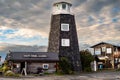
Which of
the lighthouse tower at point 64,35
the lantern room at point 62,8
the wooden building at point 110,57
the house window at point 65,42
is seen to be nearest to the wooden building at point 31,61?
the lighthouse tower at point 64,35

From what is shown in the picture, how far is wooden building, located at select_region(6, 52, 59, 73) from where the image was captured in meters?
47.4

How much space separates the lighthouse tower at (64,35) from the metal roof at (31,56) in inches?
→ 110

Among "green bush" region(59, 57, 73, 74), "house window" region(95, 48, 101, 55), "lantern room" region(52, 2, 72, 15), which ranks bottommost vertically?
"green bush" region(59, 57, 73, 74)

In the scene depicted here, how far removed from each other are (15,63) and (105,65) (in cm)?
3057

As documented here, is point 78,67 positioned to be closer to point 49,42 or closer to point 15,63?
point 49,42

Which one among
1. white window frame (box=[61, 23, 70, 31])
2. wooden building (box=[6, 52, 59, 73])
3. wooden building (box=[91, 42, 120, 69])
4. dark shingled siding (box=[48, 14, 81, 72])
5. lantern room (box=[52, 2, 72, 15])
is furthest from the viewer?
wooden building (box=[91, 42, 120, 69])

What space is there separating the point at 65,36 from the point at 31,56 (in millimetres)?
7975

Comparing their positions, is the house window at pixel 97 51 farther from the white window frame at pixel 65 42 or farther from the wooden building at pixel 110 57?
the white window frame at pixel 65 42

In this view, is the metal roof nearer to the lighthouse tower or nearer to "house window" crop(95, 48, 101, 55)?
the lighthouse tower

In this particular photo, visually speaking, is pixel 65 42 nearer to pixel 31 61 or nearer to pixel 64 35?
pixel 64 35

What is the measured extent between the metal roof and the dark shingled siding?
8.72ft

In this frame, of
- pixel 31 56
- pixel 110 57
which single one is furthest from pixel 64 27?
pixel 110 57

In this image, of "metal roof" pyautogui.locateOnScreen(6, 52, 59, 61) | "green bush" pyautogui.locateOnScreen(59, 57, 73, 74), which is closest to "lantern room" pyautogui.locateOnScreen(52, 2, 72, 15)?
"metal roof" pyautogui.locateOnScreen(6, 52, 59, 61)

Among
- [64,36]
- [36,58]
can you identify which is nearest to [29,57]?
[36,58]
